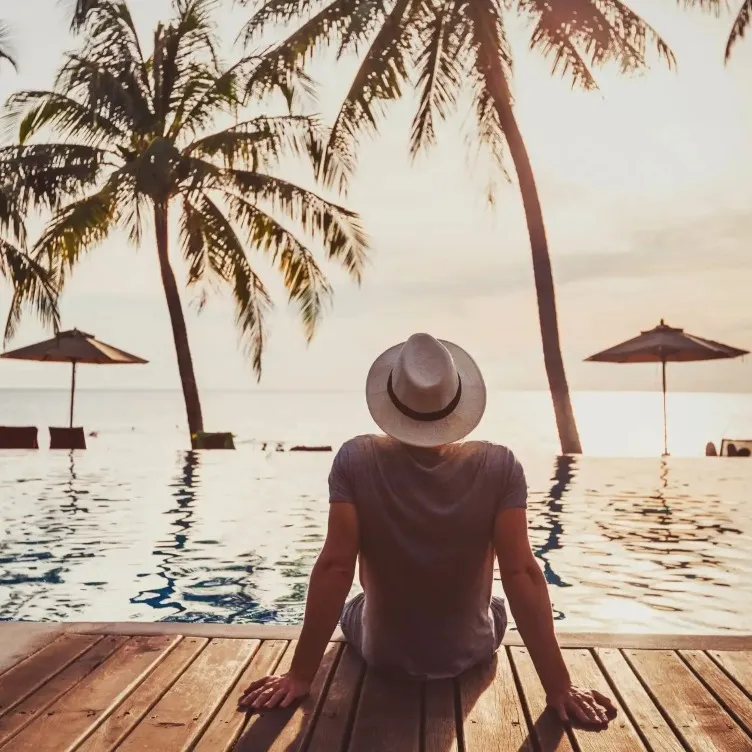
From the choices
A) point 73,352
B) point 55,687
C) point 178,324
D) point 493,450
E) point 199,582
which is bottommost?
point 199,582

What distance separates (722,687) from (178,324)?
1671 cm

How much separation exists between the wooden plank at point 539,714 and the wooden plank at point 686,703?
380 mm

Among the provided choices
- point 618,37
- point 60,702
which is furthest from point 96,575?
point 618,37

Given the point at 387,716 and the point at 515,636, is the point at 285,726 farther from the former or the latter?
the point at 515,636

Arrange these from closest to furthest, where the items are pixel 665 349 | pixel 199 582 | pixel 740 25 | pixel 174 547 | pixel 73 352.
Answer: pixel 199 582 < pixel 174 547 < pixel 740 25 < pixel 665 349 < pixel 73 352

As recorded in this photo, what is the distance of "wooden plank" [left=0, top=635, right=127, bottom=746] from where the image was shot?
2842 millimetres

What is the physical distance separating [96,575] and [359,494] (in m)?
4.91

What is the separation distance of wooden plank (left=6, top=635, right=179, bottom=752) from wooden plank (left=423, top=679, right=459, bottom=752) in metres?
1.07

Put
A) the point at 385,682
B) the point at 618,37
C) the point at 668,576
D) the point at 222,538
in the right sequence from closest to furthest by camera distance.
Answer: the point at 385,682 < the point at 668,576 < the point at 222,538 < the point at 618,37

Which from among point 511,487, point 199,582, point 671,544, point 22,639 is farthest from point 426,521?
point 671,544

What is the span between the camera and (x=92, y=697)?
308cm

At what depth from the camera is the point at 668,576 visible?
7094mm

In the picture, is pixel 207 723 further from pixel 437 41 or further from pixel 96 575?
pixel 437 41

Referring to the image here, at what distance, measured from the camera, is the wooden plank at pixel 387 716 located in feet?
8.93
